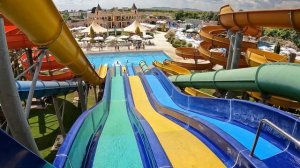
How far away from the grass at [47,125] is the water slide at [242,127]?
14.0 ft

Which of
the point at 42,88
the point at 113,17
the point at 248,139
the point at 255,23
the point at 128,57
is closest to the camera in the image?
the point at 248,139

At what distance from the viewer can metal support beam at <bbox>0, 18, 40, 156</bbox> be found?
9.71 ft

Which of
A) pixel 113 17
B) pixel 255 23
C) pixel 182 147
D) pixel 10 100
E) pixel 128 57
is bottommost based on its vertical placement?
pixel 128 57

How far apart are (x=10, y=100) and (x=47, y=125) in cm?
935

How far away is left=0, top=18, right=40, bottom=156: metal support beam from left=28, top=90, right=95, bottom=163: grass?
585cm

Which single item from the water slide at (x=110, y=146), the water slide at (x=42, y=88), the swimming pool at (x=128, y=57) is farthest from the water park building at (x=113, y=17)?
the water slide at (x=110, y=146)

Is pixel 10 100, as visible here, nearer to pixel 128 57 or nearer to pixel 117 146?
pixel 117 146

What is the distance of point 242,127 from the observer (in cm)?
582

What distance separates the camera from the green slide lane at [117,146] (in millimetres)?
4789

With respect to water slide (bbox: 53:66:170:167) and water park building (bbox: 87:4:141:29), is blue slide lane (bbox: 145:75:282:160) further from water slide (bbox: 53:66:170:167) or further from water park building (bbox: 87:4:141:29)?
water park building (bbox: 87:4:141:29)

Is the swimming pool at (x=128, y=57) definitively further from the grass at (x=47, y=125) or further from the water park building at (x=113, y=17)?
the water park building at (x=113, y=17)

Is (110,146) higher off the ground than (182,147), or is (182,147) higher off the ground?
(182,147)

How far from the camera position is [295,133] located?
14.6 ft

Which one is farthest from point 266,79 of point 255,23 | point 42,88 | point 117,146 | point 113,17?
point 113,17
